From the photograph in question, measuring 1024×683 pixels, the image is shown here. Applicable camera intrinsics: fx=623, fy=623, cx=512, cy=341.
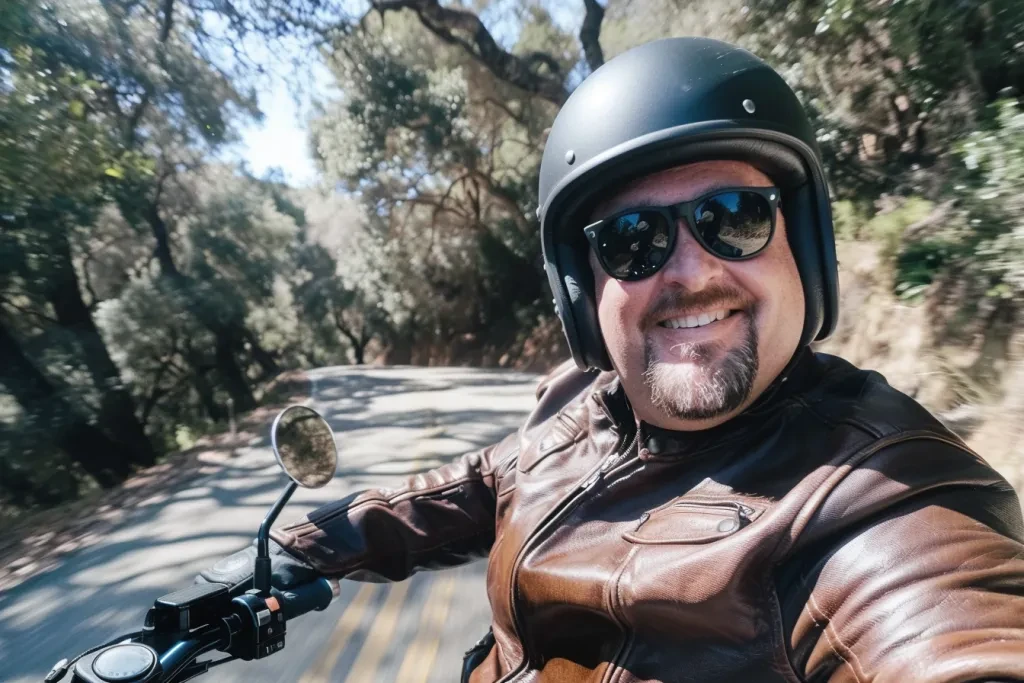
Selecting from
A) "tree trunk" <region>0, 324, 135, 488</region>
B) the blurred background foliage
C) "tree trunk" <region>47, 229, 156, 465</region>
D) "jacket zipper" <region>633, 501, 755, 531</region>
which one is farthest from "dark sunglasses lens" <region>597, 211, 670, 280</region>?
"tree trunk" <region>47, 229, 156, 465</region>

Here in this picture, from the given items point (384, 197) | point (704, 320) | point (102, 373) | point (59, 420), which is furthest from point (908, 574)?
point (384, 197)

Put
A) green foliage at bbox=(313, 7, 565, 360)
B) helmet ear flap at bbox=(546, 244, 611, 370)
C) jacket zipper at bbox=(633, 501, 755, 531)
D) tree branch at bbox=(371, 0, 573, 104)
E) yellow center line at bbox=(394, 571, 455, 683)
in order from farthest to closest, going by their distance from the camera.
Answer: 1. green foliage at bbox=(313, 7, 565, 360)
2. tree branch at bbox=(371, 0, 573, 104)
3. yellow center line at bbox=(394, 571, 455, 683)
4. helmet ear flap at bbox=(546, 244, 611, 370)
5. jacket zipper at bbox=(633, 501, 755, 531)

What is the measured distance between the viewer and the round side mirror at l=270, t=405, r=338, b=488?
2.00m

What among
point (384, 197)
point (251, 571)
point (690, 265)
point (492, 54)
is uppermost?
point (492, 54)

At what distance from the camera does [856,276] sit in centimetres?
652

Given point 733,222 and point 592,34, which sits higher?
point 592,34

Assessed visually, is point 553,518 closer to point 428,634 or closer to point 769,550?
point 769,550

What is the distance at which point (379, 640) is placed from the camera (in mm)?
3184

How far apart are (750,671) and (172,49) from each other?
14353 millimetres

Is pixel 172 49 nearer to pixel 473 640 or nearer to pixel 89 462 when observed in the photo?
pixel 89 462

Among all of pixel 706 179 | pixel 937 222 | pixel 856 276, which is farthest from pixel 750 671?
pixel 856 276

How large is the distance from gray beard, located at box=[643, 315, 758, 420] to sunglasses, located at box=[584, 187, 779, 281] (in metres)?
0.17

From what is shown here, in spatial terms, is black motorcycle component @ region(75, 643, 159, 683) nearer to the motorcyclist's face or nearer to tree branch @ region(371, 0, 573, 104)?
the motorcyclist's face

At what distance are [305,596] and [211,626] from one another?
291 mm
